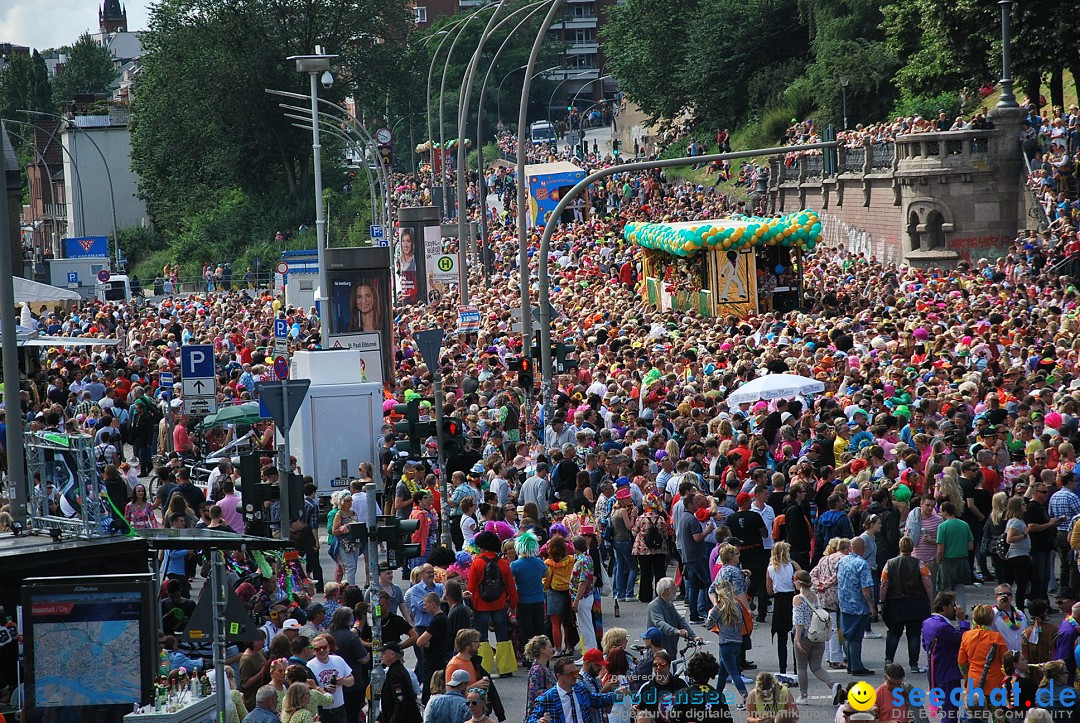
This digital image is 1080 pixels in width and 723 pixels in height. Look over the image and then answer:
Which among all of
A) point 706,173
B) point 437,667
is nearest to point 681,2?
point 706,173

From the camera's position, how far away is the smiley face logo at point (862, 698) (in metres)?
10.6

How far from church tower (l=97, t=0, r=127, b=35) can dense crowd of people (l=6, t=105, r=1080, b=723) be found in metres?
176

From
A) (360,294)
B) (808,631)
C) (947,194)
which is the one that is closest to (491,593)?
(808,631)

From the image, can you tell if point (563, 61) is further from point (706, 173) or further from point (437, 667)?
point (437, 667)

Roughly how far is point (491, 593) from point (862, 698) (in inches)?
168

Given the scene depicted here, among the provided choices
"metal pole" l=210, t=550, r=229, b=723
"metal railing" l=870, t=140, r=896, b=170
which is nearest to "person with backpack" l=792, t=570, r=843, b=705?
"metal pole" l=210, t=550, r=229, b=723

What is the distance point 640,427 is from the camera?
20.8 m

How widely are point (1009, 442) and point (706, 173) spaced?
52653 millimetres

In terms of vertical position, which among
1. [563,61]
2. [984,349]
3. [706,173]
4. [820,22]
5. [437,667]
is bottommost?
[437,667]

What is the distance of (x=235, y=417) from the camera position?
77.8ft

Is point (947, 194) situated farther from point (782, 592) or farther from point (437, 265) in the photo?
point (782, 592)

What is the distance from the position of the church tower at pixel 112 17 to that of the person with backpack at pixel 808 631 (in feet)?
640

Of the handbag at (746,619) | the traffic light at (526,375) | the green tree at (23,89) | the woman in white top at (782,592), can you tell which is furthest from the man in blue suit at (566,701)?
the green tree at (23,89)

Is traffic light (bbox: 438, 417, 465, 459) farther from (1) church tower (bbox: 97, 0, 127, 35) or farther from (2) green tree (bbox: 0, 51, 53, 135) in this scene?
(1) church tower (bbox: 97, 0, 127, 35)
